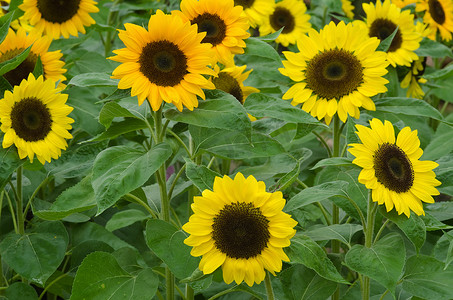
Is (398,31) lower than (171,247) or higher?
higher

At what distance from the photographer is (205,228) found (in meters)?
0.98

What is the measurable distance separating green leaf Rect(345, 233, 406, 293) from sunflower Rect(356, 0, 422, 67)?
0.64 metres

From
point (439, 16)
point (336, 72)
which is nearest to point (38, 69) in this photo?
point (336, 72)

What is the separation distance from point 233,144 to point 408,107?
43 centimetres

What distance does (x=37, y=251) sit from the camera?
4.33 feet

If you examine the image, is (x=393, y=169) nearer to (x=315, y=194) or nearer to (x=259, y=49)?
(x=315, y=194)

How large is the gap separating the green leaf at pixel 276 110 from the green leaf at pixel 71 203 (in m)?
0.27

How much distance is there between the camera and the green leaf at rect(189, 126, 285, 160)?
44.1 inches

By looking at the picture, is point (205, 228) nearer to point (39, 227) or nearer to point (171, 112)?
point (171, 112)

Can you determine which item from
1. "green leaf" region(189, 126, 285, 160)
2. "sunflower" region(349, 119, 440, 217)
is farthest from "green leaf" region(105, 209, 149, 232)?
"sunflower" region(349, 119, 440, 217)

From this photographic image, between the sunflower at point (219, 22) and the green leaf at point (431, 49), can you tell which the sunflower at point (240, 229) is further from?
the green leaf at point (431, 49)

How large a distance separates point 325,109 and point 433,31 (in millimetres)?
753

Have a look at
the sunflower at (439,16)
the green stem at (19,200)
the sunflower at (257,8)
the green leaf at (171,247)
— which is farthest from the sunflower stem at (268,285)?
the sunflower at (439,16)

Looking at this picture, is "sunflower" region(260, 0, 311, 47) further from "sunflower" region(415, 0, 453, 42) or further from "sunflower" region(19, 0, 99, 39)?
"sunflower" region(19, 0, 99, 39)
